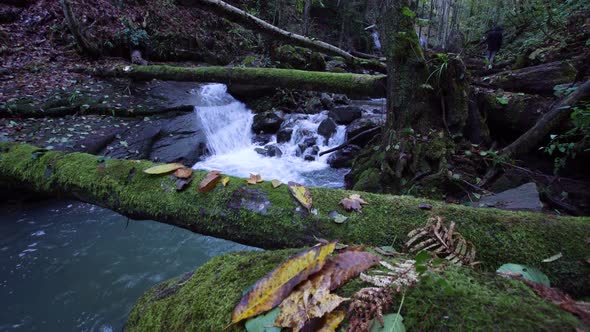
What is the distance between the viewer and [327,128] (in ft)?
30.3

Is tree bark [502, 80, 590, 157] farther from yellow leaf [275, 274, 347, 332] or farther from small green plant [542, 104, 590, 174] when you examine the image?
yellow leaf [275, 274, 347, 332]

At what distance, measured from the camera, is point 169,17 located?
14.3 metres

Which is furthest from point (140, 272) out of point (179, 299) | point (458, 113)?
point (458, 113)

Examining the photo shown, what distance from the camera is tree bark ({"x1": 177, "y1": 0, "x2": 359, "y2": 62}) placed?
426cm

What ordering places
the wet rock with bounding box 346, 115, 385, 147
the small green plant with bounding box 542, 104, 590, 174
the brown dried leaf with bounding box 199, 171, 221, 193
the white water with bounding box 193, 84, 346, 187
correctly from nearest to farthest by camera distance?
the brown dried leaf with bounding box 199, 171, 221, 193 → the small green plant with bounding box 542, 104, 590, 174 → the white water with bounding box 193, 84, 346, 187 → the wet rock with bounding box 346, 115, 385, 147

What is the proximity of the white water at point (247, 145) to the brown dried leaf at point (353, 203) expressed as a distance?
504 centimetres

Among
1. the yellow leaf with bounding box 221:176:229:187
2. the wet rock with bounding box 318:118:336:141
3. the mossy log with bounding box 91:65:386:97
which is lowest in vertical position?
the wet rock with bounding box 318:118:336:141

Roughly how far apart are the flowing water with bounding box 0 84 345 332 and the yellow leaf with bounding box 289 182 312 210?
8.99ft

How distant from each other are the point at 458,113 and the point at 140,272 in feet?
18.7

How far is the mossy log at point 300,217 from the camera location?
5.52 feet

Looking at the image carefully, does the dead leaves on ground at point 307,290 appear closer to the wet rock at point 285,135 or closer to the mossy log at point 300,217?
the mossy log at point 300,217

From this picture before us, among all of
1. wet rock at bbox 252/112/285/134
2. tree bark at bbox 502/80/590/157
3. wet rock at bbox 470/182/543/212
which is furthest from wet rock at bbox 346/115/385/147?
wet rock at bbox 470/182/543/212

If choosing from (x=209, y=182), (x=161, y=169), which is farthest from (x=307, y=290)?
(x=161, y=169)

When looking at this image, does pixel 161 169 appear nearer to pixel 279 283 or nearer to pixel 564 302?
pixel 279 283
